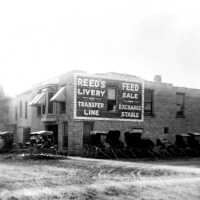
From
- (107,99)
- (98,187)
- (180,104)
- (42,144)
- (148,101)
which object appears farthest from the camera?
(180,104)

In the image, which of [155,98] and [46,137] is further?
[155,98]

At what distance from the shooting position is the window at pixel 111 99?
26672 mm

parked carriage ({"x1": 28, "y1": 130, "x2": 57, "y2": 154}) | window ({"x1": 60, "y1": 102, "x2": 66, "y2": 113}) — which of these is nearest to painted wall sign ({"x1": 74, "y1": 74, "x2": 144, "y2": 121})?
window ({"x1": 60, "y1": 102, "x2": 66, "y2": 113})

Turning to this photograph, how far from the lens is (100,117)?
2595 cm

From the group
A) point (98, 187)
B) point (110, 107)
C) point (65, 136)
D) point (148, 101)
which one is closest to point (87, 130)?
point (65, 136)

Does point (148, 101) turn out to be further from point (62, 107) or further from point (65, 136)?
point (65, 136)

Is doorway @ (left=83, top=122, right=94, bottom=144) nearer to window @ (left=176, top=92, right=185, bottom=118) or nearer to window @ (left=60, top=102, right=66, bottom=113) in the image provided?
window @ (left=60, top=102, right=66, bottom=113)

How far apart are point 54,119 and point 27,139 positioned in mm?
11259

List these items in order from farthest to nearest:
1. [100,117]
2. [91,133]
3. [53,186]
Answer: [100,117]
[91,133]
[53,186]

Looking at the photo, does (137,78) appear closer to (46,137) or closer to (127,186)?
(46,137)

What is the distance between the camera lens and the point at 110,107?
26781mm

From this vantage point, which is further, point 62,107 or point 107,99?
point 62,107

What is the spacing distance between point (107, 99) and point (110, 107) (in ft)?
2.31

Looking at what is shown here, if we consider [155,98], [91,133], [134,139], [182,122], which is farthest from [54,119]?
[182,122]
